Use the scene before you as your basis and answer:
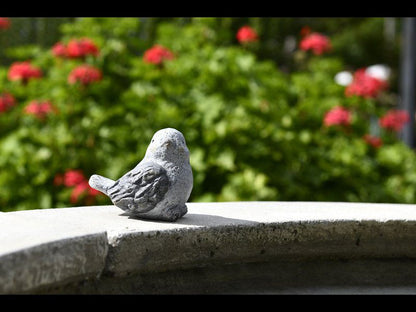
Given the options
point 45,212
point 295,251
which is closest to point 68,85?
point 45,212

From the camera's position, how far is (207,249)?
7.68ft

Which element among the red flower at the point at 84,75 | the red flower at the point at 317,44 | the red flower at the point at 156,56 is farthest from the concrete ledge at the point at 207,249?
the red flower at the point at 317,44

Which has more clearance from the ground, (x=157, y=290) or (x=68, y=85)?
(x=68, y=85)

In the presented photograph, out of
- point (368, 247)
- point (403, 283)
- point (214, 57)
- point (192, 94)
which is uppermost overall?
point (214, 57)

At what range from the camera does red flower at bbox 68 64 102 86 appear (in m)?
4.93

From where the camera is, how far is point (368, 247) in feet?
8.54

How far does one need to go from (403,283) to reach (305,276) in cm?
45

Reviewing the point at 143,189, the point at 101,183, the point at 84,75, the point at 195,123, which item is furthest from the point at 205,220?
the point at 84,75

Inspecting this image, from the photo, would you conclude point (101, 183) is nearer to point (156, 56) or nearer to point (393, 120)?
point (156, 56)

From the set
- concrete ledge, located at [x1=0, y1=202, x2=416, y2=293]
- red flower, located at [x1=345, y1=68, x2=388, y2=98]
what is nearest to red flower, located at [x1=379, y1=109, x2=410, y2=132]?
red flower, located at [x1=345, y1=68, x2=388, y2=98]

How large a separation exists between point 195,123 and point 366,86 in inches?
66.4

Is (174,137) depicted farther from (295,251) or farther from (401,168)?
(401,168)

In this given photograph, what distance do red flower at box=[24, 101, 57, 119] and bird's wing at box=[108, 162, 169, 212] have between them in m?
2.73

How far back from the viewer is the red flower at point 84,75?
493 centimetres
